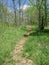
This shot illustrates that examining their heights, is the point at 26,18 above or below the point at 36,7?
below

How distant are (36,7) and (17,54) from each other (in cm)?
1838

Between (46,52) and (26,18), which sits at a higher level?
(46,52)

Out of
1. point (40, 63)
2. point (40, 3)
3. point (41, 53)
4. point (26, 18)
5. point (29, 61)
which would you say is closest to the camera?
point (40, 63)

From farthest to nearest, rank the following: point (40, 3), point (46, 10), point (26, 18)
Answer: point (26, 18)
point (46, 10)
point (40, 3)

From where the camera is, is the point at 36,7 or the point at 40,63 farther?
the point at 36,7

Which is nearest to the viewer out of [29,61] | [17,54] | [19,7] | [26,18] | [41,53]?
[29,61]

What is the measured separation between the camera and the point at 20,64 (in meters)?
8.02

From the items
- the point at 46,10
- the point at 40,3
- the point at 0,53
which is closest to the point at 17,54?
the point at 0,53

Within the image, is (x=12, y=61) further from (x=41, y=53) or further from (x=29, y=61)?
(x=41, y=53)

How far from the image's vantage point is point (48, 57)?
8352mm

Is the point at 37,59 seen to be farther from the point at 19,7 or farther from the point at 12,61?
the point at 19,7

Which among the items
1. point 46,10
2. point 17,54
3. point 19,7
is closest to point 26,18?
point 19,7

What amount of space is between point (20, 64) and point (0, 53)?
5.74 feet

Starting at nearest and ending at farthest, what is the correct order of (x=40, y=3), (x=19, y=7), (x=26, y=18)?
(x=40, y=3) < (x=19, y=7) < (x=26, y=18)
